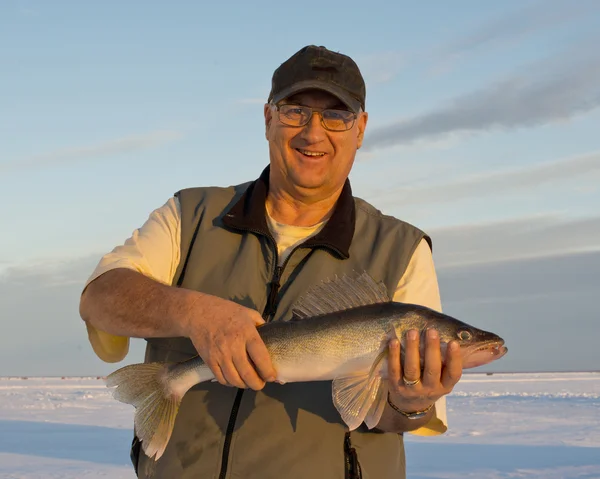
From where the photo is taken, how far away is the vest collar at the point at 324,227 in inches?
153

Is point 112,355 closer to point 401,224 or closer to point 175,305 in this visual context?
point 175,305

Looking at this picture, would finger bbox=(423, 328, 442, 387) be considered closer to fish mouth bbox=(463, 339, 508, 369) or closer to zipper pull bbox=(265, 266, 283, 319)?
fish mouth bbox=(463, 339, 508, 369)

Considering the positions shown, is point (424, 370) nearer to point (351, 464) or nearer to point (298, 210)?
point (351, 464)

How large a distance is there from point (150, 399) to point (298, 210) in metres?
1.34

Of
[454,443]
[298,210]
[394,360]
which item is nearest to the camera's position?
[394,360]

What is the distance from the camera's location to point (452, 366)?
10.5 ft

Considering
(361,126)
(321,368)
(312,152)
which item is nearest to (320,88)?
(312,152)

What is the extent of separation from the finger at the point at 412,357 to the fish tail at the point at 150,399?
109 cm

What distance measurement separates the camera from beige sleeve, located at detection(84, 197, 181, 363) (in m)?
3.72

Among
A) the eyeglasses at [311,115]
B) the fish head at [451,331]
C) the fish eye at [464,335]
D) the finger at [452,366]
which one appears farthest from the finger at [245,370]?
the eyeglasses at [311,115]

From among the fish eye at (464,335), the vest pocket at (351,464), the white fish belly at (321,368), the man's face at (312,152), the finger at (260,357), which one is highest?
the man's face at (312,152)

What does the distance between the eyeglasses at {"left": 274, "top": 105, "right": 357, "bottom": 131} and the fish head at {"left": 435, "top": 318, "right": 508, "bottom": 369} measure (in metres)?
1.30

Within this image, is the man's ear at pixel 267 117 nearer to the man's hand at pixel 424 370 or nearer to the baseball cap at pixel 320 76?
the baseball cap at pixel 320 76

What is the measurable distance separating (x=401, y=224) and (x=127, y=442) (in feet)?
32.8
